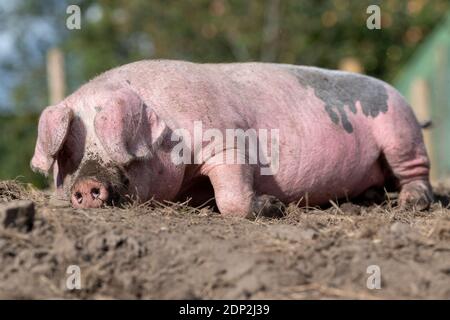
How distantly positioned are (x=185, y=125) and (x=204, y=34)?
46.3 feet

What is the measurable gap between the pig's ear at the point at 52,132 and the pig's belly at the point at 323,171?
130cm

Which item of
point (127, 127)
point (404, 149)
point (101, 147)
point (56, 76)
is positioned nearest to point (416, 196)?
point (404, 149)

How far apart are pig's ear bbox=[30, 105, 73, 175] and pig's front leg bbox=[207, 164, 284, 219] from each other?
0.90 meters

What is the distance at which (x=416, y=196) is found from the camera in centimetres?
593

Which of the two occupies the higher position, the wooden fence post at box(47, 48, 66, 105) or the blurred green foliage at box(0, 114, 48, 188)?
the wooden fence post at box(47, 48, 66, 105)

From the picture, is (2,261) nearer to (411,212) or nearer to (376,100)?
(411,212)

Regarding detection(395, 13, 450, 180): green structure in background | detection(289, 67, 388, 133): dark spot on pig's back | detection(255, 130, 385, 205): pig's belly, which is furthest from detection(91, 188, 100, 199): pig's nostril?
detection(395, 13, 450, 180): green structure in background

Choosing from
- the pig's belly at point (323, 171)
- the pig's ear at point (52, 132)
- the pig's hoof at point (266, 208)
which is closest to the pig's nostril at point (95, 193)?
the pig's ear at point (52, 132)

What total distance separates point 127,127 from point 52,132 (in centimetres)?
40

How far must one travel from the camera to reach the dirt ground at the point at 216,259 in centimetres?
327

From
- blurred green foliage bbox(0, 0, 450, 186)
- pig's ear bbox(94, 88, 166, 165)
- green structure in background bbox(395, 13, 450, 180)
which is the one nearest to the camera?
pig's ear bbox(94, 88, 166, 165)

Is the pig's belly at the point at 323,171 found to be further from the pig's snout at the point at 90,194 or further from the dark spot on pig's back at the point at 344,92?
the pig's snout at the point at 90,194

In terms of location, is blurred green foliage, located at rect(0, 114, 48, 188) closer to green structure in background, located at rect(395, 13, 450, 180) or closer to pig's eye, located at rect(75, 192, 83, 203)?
green structure in background, located at rect(395, 13, 450, 180)

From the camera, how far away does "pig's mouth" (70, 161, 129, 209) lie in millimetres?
4410
